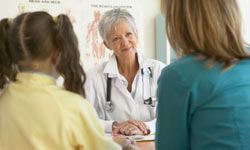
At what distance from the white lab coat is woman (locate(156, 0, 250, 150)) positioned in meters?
1.09

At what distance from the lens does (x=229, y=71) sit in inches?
34.9

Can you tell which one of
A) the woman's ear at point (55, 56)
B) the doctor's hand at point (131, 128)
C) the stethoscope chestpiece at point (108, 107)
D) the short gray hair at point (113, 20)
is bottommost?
the doctor's hand at point (131, 128)

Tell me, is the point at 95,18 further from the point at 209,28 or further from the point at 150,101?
the point at 209,28

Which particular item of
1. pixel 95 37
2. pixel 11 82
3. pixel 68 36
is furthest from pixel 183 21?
pixel 95 37

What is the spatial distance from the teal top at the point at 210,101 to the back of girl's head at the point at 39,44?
1.22 feet

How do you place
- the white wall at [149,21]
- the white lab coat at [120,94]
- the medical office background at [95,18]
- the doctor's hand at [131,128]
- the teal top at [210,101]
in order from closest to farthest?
the teal top at [210,101]
the doctor's hand at [131,128]
the white lab coat at [120,94]
the medical office background at [95,18]
the white wall at [149,21]

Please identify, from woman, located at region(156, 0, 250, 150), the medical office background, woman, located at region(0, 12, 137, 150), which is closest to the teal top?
woman, located at region(156, 0, 250, 150)

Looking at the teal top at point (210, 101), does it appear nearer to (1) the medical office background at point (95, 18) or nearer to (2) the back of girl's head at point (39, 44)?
(2) the back of girl's head at point (39, 44)

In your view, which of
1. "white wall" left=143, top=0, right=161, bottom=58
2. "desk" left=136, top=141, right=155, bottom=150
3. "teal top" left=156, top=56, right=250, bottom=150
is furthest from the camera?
"white wall" left=143, top=0, right=161, bottom=58

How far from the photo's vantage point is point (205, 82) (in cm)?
88

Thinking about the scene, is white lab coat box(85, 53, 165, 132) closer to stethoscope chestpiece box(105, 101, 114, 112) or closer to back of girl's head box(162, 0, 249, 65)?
stethoscope chestpiece box(105, 101, 114, 112)

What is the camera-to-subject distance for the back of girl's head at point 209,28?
91cm

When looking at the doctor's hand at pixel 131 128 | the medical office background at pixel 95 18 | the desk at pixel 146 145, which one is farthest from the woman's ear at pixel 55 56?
the medical office background at pixel 95 18

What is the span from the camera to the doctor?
6.79ft
